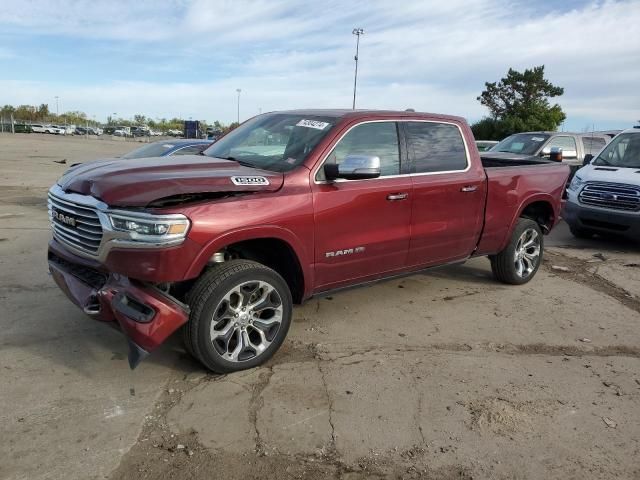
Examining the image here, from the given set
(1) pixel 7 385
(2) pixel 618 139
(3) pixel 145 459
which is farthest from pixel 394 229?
(2) pixel 618 139

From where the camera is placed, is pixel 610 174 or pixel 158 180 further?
pixel 610 174

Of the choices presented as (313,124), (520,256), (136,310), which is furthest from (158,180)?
(520,256)

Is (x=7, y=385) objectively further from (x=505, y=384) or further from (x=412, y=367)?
(x=505, y=384)

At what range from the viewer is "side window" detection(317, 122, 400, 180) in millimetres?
4355

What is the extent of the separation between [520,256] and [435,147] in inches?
78.5

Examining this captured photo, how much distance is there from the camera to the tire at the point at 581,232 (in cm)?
908

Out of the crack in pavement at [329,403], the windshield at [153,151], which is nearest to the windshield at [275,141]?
the crack in pavement at [329,403]

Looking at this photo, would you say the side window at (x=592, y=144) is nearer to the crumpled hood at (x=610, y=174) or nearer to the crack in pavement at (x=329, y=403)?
the crumpled hood at (x=610, y=174)

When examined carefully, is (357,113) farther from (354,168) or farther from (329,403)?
(329,403)

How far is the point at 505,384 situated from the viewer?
3.87m

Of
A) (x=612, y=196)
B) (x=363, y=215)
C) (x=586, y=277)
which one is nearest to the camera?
(x=363, y=215)

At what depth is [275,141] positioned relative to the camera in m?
4.64

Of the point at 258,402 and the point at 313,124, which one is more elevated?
the point at 313,124

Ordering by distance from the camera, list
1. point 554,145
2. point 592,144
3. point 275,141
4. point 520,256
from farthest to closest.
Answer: point 592,144, point 554,145, point 520,256, point 275,141
